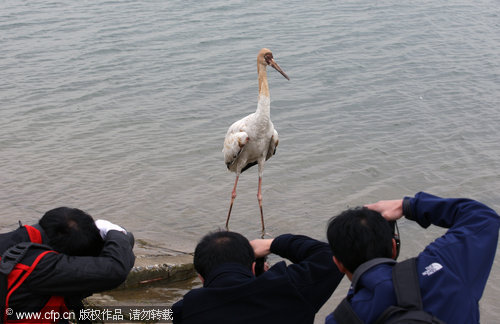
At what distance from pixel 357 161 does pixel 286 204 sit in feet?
5.54

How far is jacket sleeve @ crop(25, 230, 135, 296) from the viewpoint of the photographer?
247 centimetres

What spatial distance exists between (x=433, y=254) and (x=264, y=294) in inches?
24.8

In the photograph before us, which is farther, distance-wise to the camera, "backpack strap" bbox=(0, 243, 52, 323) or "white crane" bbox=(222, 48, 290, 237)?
"white crane" bbox=(222, 48, 290, 237)

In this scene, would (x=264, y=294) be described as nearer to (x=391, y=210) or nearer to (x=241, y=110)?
(x=391, y=210)

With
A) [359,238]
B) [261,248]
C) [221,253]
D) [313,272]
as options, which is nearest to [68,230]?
[221,253]

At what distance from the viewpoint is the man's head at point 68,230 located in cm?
263

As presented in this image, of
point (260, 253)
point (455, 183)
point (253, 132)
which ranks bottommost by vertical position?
point (455, 183)

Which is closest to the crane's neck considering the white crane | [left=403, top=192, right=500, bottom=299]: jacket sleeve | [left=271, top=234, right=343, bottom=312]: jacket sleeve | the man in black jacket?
the white crane

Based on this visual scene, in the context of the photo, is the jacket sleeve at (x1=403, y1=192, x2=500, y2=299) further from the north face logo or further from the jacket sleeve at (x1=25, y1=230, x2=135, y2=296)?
the jacket sleeve at (x1=25, y1=230, x2=135, y2=296)

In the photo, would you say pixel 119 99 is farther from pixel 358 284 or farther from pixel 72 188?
pixel 358 284

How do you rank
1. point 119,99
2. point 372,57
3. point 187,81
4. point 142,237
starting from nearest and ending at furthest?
point 142,237 < point 119,99 < point 187,81 < point 372,57

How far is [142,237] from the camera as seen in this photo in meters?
6.85

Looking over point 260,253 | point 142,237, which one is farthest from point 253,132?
point 260,253

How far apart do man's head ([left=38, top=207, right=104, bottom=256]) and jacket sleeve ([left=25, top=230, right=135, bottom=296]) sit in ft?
0.28
